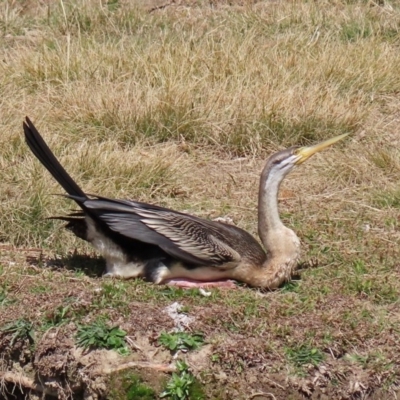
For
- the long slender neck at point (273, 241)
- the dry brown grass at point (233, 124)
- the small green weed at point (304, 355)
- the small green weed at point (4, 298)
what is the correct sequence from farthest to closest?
the dry brown grass at point (233, 124) < the long slender neck at point (273, 241) < the small green weed at point (4, 298) < the small green weed at point (304, 355)

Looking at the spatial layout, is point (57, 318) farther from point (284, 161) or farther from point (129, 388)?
point (284, 161)

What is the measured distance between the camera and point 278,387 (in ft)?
18.4

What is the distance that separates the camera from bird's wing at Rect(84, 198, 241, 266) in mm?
6258

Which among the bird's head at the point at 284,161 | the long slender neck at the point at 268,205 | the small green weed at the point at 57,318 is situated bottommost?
the small green weed at the point at 57,318

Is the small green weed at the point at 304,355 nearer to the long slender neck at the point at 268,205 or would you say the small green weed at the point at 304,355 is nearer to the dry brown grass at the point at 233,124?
the dry brown grass at the point at 233,124

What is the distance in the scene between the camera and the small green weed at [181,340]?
573 cm

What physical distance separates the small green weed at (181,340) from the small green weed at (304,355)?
47cm

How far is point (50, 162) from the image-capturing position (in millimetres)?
6570

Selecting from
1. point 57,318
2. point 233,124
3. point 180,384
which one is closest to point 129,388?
point 180,384

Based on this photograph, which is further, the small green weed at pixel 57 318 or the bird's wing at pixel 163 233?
the bird's wing at pixel 163 233

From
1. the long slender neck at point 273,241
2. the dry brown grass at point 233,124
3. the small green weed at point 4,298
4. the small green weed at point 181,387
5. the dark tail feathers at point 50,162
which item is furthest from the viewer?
the dry brown grass at point 233,124

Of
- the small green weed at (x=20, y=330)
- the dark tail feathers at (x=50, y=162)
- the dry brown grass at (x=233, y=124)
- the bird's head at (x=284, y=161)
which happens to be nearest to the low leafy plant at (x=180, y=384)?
the dry brown grass at (x=233, y=124)

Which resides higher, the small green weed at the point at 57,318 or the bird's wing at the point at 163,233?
the bird's wing at the point at 163,233

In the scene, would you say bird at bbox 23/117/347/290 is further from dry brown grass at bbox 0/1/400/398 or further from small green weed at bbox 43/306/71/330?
small green weed at bbox 43/306/71/330
